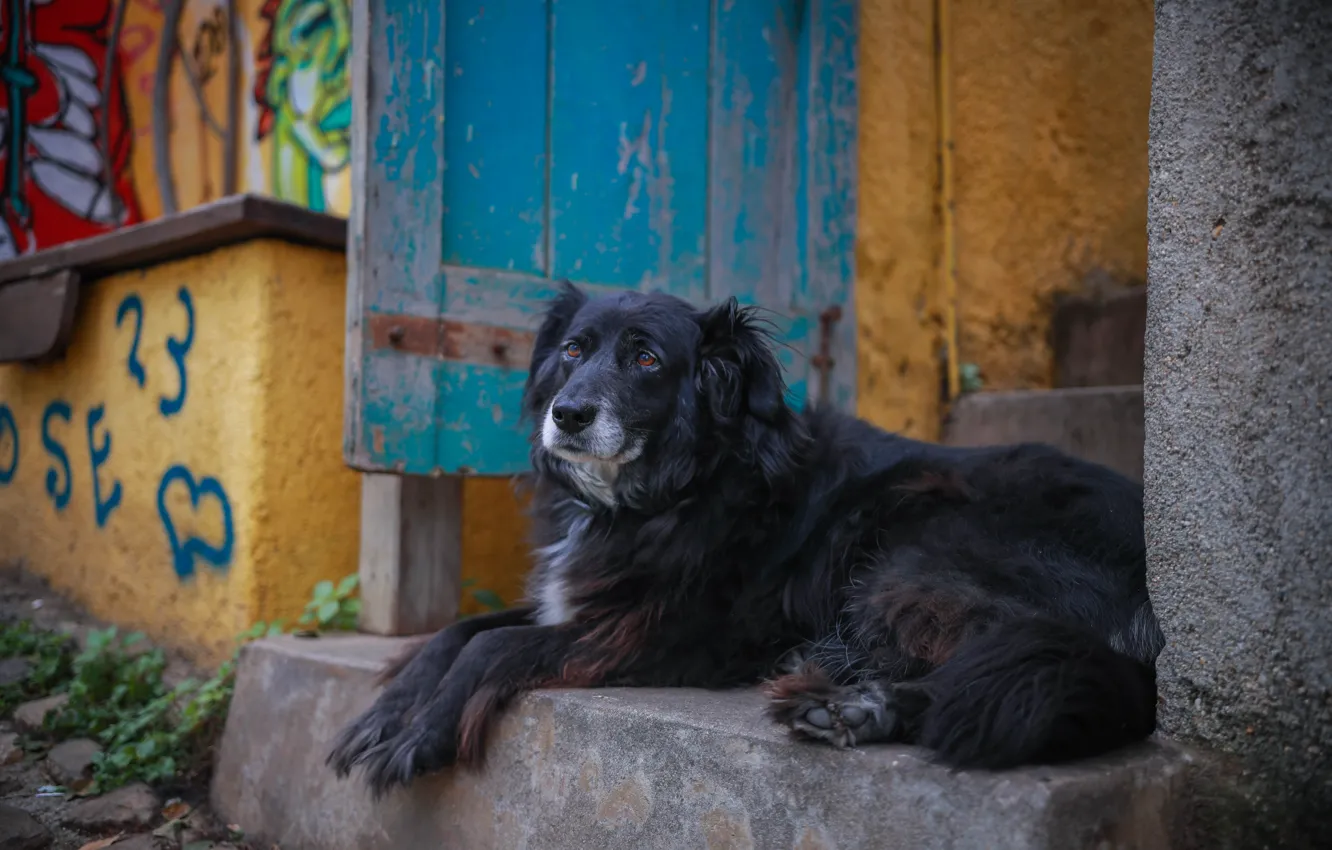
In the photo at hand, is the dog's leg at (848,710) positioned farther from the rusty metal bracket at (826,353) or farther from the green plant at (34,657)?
the green plant at (34,657)

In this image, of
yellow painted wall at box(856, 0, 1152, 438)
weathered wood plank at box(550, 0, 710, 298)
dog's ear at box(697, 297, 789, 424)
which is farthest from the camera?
yellow painted wall at box(856, 0, 1152, 438)

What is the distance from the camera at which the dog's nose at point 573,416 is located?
240cm

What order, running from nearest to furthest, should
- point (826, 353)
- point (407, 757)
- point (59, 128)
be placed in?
point (407, 757) < point (826, 353) < point (59, 128)

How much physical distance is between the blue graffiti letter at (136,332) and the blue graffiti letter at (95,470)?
0.29 meters

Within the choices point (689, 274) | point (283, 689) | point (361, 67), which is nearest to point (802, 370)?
point (689, 274)

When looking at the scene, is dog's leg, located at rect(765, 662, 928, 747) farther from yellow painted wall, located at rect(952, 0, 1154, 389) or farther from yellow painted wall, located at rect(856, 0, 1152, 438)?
yellow painted wall, located at rect(952, 0, 1154, 389)

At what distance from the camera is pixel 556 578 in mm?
2529

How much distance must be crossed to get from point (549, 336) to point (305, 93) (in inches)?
162

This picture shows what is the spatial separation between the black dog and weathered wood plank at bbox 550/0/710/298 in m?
0.71

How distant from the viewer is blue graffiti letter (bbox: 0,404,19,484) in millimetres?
4617

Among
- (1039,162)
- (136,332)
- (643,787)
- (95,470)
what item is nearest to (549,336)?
(643,787)

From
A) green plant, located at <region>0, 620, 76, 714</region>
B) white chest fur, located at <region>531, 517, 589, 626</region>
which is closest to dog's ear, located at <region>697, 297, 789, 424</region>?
white chest fur, located at <region>531, 517, 589, 626</region>

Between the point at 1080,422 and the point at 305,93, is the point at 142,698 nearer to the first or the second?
the point at 1080,422

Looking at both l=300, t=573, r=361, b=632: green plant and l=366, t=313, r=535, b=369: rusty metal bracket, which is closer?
l=366, t=313, r=535, b=369: rusty metal bracket
